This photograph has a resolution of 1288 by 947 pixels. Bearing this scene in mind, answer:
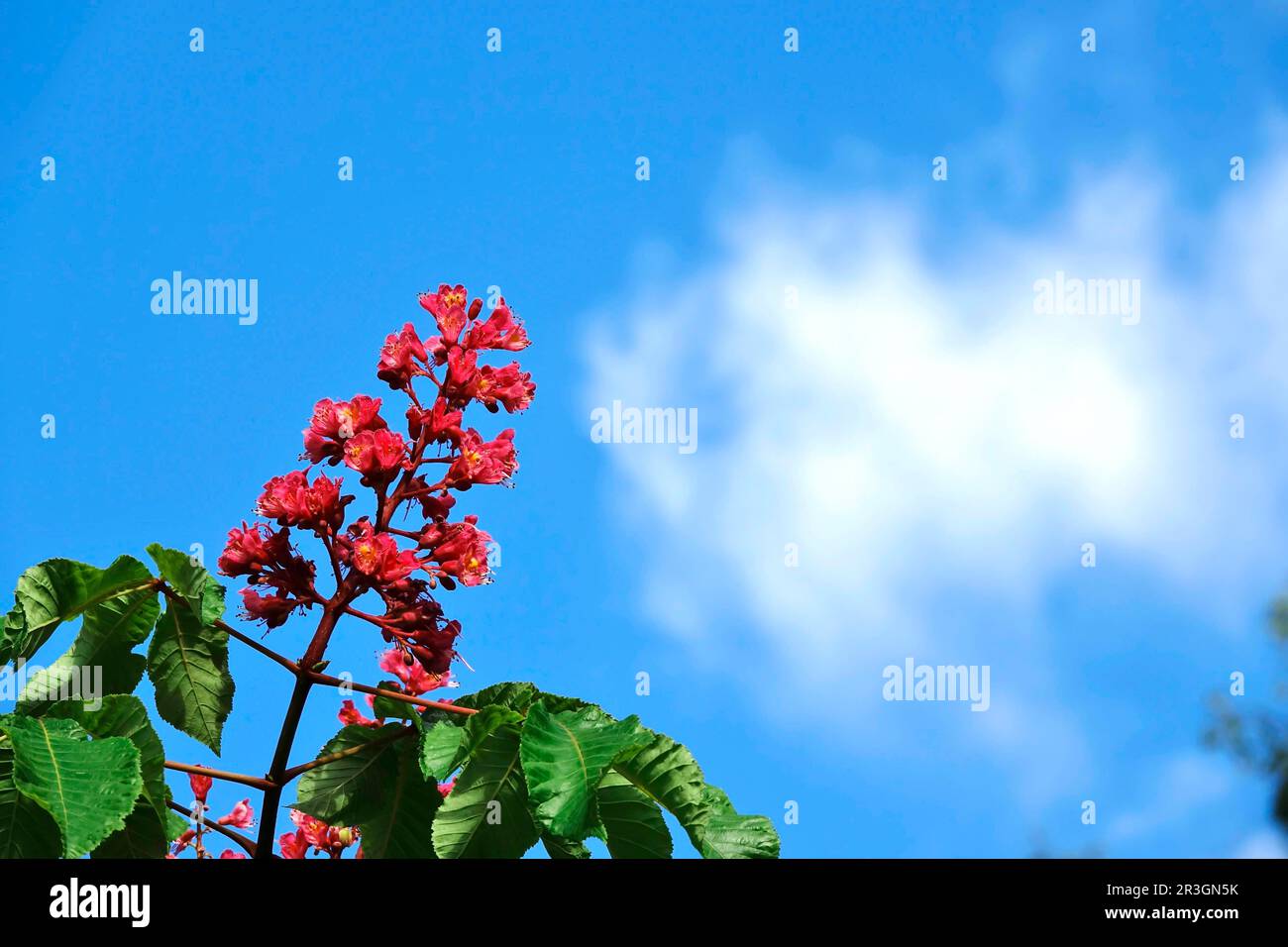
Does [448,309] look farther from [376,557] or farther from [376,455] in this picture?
[376,557]

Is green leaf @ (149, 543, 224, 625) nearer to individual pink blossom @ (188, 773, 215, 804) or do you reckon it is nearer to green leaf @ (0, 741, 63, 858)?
green leaf @ (0, 741, 63, 858)

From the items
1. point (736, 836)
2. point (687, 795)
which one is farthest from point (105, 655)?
point (736, 836)

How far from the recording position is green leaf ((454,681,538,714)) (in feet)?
11.5

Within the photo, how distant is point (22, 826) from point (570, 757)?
1250 mm

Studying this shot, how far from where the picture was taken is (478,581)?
390 cm

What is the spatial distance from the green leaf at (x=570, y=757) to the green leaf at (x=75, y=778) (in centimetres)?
87

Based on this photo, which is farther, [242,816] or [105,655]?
[242,816]

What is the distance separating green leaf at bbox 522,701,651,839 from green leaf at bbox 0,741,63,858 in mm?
1095

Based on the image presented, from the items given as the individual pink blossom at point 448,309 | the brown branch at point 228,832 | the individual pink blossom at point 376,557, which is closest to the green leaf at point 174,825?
the brown branch at point 228,832

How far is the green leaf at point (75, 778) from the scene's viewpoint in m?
2.89

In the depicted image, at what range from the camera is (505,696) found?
3.55m

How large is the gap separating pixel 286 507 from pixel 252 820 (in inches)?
89.8

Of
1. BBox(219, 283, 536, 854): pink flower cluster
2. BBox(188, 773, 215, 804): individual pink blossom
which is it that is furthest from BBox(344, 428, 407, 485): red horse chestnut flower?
BBox(188, 773, 215, 804): individual pink blossom

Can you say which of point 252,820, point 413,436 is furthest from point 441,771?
point 252,820
